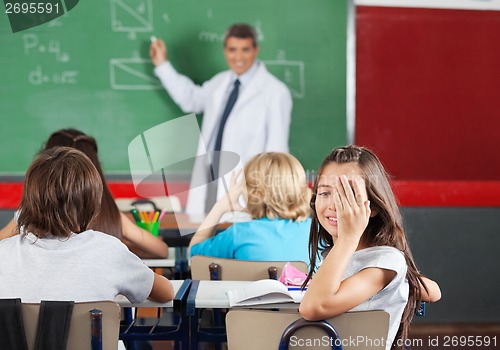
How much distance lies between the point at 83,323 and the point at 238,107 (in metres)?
3.51

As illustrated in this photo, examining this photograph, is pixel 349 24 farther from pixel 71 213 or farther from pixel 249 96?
pixel 71 213

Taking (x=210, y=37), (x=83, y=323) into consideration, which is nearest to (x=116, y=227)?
(x=83, y=323)

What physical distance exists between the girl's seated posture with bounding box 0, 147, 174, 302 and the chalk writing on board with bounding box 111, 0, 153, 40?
3.15 m

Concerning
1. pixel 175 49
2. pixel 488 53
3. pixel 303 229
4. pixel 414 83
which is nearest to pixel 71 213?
pixel 303 229

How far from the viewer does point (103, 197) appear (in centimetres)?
307

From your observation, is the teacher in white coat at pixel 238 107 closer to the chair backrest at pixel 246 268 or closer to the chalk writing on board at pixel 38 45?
the chalk writing on board at pixel 38 45

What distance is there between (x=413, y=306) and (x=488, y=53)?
394 centimetres

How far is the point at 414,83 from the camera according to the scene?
546cm

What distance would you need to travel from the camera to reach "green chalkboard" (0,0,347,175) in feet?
16.4

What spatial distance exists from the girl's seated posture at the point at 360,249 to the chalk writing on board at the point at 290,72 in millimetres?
3071

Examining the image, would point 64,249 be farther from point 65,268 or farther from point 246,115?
point 246,115

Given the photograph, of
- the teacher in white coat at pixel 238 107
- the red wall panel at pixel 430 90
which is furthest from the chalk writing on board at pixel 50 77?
the red wall panel at pixel 430 90

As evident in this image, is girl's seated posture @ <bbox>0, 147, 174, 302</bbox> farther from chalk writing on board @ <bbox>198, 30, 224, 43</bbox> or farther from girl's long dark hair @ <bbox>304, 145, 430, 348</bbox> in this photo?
chalk writing on board @ <bbox>198, 30, 224, 43</bbox>

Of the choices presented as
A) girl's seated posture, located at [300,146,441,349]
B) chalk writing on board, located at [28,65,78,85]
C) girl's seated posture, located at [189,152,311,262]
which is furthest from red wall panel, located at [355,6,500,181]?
girl's seated posture, located at [300,146,441,349]
